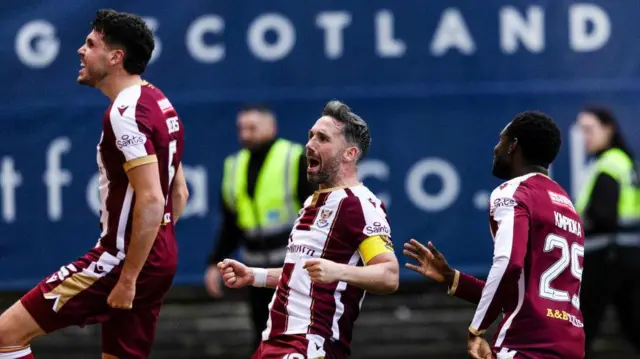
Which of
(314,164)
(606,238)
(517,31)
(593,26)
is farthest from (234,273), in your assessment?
(593,26)

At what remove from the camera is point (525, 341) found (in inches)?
214

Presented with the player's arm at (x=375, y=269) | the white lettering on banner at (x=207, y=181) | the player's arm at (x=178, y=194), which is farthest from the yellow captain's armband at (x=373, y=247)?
the white lettering on banner at (x=207, y=181)

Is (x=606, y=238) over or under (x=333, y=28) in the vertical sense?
under

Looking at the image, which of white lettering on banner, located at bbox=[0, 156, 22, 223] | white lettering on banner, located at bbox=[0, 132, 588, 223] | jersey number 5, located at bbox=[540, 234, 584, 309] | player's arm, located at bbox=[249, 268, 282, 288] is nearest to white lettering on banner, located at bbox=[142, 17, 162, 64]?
white lettering on banner, located at bbox=[0, 132, 588, 223]

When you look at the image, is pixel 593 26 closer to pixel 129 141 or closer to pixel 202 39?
pixel 202 39

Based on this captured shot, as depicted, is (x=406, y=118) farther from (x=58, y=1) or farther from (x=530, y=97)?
(x=58, y=1)

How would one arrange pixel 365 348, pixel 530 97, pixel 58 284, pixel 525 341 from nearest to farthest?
pixel 525 341 → pixel 58 284 → pixel 530 97 → pixel 365 348

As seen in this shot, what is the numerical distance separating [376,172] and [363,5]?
1.35 metres

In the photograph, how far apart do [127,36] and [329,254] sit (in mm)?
1572

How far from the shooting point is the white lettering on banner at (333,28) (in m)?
10.1

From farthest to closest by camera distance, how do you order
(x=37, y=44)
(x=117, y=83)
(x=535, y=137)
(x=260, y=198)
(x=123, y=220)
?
(x=37, y=44) → (x=260, y=198) → (x=117, y=83) → (x=123, y=220) → (x=535, y=137)

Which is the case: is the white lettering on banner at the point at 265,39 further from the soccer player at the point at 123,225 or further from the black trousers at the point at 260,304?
the soccer player at the point at 123,225

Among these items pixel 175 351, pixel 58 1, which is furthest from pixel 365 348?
pixel 58 1

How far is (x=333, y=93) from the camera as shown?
10055 mm
